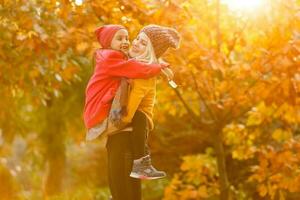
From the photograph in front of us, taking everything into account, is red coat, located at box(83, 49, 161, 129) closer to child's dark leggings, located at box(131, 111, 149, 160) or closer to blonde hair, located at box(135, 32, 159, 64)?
blonde hair, located at box(135, 32, 159, 64)

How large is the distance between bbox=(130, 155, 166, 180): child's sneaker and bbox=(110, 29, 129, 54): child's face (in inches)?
30.8

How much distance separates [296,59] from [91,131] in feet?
9.99

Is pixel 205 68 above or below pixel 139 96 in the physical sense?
below

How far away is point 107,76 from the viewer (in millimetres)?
4301

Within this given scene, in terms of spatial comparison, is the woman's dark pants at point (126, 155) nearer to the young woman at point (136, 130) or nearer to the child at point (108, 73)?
the young woman at point (136, 130)

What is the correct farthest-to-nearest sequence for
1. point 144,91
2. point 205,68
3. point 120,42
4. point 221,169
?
point 221,169, point 205,68, point 120,42, point 144,91

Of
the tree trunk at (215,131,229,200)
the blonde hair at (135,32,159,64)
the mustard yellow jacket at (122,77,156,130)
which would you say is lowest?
the tree trunk at (215,131,229,200)

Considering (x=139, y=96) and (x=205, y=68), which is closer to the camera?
(x=139, y=96)

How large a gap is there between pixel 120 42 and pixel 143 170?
915 mm

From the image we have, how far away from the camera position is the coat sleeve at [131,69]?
4.14 meters

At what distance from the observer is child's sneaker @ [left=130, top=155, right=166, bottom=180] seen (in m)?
4.10

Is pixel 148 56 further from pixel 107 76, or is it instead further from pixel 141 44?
pixel 107 76

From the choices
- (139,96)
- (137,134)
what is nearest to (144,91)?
(139,96)

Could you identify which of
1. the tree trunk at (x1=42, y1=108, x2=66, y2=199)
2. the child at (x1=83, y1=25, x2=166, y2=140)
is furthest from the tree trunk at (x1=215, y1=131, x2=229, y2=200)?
the tree trunk at (x1=42, y1=108, x2=66, y2=199)
